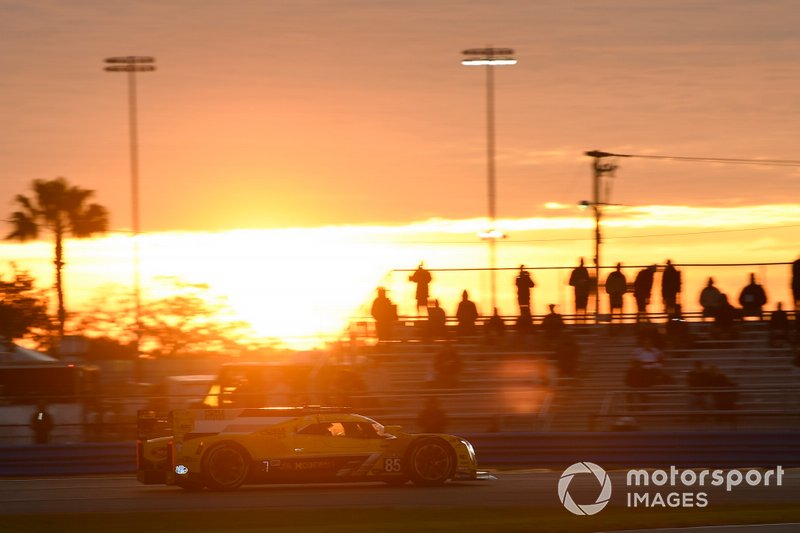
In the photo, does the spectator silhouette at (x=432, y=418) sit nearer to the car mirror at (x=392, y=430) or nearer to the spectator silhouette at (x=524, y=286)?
the car mirror at (x=392, y=430)

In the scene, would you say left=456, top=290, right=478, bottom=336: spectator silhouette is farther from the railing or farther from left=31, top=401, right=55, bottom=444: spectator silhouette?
left=31, top=401, right=55, bottom=444: spectator silhouette

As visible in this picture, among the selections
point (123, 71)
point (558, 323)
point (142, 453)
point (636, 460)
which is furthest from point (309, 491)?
point (123, 71)

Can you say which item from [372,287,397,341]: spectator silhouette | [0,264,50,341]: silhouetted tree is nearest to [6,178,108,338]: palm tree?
[0,264,50,341]: silhouetted tree

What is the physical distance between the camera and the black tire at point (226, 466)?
1630cm

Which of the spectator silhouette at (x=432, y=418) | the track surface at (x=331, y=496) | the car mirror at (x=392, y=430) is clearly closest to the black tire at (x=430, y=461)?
the track surface at (x=331, y=496)

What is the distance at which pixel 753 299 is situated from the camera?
25.9 m

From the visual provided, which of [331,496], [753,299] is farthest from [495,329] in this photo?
[331,496]

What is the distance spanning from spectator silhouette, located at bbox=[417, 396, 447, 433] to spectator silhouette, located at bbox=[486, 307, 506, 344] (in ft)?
18.3

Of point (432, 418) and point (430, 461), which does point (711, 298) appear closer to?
point (432, 418)

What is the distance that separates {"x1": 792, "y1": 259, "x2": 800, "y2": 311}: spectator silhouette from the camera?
82.6 ft

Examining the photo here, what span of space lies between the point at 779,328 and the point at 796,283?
103 centimetres

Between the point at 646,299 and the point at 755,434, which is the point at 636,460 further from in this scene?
the point at 646,299

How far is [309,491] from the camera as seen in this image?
1669cm

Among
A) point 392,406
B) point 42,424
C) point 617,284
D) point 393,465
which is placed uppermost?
point 617,284
